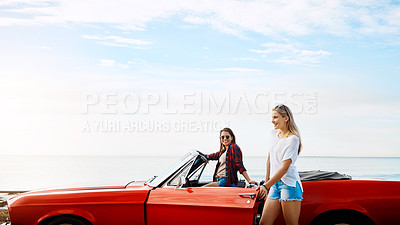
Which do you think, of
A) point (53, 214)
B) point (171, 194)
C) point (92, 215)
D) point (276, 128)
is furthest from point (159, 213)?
point (276, 128)

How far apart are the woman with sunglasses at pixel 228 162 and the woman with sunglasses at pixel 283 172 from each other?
3.17 feet

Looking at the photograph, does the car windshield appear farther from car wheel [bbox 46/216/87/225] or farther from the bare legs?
the bare legs

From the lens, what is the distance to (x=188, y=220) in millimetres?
4660

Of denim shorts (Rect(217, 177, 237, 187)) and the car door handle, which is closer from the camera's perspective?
the car door handle

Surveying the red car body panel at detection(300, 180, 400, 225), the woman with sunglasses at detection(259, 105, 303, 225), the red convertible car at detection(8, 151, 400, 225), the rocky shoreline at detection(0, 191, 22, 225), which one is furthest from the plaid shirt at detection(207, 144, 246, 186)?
the rocky shoreline at detection(0, 191, 22, 225)

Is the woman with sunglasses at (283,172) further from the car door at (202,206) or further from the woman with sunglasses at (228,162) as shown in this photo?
the woman with sunglasses at (228,162)

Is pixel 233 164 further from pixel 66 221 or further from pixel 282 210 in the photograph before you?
pixel 66 221

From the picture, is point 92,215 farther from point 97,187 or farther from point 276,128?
point 276,128

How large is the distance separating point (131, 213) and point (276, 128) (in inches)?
71.8

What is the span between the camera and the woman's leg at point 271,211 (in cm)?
436

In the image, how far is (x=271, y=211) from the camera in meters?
4.37

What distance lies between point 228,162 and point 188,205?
3.30ft

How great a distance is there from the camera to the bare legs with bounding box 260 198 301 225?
13.9 ft

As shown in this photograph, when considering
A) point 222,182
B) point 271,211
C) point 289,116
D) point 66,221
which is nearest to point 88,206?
point 66,221
